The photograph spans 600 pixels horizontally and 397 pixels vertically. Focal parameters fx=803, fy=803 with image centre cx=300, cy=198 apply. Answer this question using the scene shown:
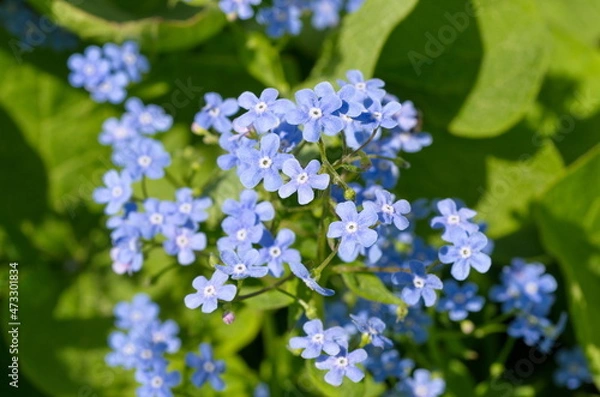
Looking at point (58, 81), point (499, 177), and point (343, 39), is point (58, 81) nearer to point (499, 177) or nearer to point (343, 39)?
point (343, 39)

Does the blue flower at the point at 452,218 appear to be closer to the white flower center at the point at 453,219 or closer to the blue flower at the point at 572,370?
the white flower center at the point at 453,219

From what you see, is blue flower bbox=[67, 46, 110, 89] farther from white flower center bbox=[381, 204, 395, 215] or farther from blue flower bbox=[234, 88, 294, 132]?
white flower center bbox=[381, 204, 395, 215]

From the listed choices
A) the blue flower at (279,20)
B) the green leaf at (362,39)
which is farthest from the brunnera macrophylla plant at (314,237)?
the blue flower at (279,20)

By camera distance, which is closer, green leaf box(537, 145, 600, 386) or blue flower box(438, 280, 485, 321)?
blue flower box(438, 280, 485, 321)

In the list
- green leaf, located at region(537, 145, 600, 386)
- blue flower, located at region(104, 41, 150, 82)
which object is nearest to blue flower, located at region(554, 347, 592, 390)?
→ green leaf, located at region(537, 145, 600, 386)

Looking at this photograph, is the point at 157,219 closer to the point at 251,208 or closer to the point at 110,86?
the point at 251,208

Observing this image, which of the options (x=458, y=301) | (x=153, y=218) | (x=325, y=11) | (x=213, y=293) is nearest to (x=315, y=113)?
(x=213, y=293)
